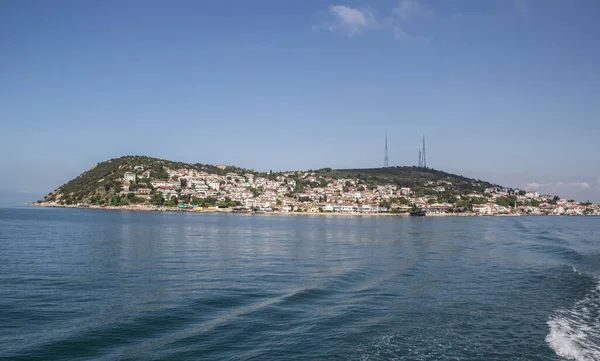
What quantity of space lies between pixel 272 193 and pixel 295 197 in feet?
21.4

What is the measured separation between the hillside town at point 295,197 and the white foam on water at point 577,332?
88458mm

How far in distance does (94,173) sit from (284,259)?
115m

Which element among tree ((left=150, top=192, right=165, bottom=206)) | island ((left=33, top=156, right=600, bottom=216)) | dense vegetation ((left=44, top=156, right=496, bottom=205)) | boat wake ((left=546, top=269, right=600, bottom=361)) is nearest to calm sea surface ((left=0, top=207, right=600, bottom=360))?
boat wake ((left=546, top=269, right=600, bottom=361))

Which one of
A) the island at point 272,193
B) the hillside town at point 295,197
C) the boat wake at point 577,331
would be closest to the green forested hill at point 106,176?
the island at point 272,193

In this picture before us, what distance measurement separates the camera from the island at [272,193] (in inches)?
3964

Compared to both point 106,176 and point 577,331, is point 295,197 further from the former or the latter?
point 577,331

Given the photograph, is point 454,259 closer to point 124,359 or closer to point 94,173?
point 124,359

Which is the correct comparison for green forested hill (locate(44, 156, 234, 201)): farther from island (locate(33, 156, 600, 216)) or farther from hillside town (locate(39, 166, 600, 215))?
hillside town (locate(39, 166, 600, 215))

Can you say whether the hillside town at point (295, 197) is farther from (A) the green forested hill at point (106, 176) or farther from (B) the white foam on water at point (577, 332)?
(B) the white foam on water at point (577, 332)

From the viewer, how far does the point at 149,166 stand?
411 ft

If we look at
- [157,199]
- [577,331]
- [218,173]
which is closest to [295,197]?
[157,199]

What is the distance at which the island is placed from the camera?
10069 centimetres

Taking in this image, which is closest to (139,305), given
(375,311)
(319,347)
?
(319,347)

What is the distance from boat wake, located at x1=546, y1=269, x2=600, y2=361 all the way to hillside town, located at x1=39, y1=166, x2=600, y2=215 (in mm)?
88398
